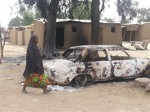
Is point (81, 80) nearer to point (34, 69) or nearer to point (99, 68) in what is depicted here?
point (99, 68)

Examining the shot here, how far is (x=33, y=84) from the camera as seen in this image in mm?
8148

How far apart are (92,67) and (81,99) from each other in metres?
1.88

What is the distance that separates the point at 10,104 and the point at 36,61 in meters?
1.49

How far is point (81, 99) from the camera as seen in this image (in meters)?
7.77

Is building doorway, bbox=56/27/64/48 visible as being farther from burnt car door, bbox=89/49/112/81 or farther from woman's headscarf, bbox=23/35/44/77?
woman's headscarf, bbox=23/35/44/77

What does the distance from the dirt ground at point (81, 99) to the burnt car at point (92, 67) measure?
322 millimetres

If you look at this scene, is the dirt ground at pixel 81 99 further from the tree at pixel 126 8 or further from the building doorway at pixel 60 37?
the building doorway at pixel 60 37

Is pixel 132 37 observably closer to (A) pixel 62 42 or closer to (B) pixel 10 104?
(A) pixel 62 42

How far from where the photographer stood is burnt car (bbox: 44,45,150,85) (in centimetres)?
912

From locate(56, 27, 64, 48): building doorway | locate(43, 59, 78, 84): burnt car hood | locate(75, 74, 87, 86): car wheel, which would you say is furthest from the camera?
locate(56, 27, 64, 48): building doorway

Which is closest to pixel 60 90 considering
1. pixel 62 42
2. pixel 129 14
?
pixel 129 14

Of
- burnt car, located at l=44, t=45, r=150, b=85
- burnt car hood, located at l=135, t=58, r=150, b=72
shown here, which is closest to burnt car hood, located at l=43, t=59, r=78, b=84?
burnt car, located at l=44, t=45, r=150, b=85

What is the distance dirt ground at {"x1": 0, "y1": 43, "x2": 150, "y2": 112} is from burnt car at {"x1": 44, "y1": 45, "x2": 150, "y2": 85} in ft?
1.06

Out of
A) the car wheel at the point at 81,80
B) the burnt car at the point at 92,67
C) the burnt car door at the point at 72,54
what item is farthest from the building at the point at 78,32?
the car wheel at the point at 81,80
